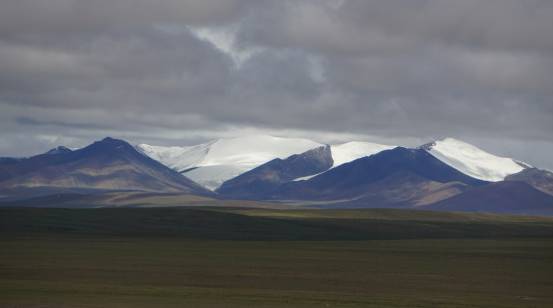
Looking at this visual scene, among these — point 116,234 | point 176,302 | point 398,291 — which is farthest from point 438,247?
point 176,302

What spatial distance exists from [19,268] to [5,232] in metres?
73.2

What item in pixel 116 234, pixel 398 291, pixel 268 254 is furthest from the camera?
pixel 116 234

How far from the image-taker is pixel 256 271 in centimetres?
9300

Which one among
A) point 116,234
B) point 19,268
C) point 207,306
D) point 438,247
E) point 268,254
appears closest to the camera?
point 207,306

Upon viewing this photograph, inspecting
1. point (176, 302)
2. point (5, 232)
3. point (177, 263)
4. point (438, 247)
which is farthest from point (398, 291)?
point (5, 232)

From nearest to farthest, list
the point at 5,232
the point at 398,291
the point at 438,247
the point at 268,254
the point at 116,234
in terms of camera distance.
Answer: the point at 398,291, the point at 268,254, the point at 438,247, the point at 5,232, the point at 116,234

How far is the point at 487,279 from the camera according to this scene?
88125mm

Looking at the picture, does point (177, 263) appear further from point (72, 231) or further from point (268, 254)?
point (72, 231)

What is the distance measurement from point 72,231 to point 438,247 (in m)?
61.1

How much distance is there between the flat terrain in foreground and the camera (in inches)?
2601

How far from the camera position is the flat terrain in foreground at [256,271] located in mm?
66062

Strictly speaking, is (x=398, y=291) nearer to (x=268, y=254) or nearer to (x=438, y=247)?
(x=268, y=254)

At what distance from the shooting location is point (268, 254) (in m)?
122

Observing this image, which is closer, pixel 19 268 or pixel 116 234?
pixel 19 268
